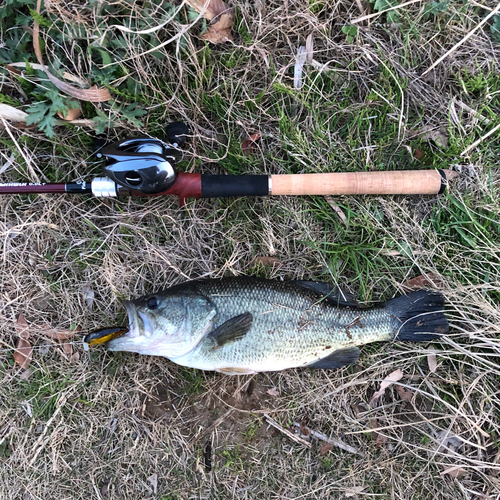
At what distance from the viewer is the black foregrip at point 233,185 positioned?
2.50m

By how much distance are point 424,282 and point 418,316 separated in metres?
0.31

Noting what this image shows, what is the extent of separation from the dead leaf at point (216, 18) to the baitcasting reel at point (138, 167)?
3.30ft

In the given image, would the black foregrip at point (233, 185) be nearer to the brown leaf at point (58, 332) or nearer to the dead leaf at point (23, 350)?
the brown leaf at point (58, 332)

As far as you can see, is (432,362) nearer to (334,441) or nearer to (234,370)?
(334,441)

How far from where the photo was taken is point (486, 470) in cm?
274

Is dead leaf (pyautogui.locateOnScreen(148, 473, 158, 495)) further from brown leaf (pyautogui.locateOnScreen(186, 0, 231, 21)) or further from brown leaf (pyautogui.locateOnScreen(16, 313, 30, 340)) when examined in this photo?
brown leaf (pyautogui.locateOnScreen(186, 0, 231, 21))

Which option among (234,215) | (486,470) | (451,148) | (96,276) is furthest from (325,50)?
(486,470)

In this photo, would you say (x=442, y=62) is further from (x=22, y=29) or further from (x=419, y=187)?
(x=22, y=29)

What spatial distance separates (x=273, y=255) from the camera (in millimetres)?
2881

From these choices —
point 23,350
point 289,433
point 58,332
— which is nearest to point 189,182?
point 58,332

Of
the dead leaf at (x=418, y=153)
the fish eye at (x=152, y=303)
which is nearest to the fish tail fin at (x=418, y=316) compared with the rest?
the dead leaf at (x=418, y=153)

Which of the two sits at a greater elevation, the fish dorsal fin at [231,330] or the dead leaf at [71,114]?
the dead leaf at [71,114]

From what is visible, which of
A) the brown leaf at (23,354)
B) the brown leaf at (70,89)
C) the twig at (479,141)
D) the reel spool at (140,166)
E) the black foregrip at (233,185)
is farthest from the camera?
the brown leaf at (23,354)

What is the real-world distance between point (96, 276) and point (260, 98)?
80.6 inches
